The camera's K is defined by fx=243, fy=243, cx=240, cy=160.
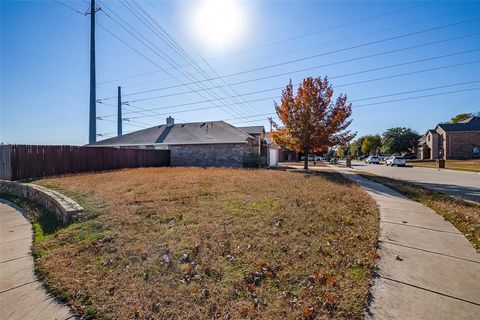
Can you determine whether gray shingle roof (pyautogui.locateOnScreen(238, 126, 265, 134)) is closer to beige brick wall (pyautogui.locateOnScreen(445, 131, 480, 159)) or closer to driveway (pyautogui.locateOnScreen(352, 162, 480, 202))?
driveway (pyautogui.locateOnScreen(352, 162, 480, 202))

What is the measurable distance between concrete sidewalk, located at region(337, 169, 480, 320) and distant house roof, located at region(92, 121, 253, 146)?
1721cm

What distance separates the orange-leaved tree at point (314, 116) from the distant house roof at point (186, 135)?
5.33 metres

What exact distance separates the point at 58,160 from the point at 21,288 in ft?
44.6

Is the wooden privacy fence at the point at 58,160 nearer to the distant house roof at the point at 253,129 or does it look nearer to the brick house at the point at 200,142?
the brick house at the point at 200,142

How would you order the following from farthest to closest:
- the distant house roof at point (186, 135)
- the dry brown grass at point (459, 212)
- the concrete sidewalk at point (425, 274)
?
the distant house roof at point (186, 135)
the dry brown grass at point (459, 212)
the concrete sidewalk at point (425, 274)

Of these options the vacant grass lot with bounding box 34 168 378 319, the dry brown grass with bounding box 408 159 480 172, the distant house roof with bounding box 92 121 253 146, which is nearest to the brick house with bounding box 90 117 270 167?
the distant house roof with bounding box 92 121 253 146

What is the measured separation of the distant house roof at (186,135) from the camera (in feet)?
74.0

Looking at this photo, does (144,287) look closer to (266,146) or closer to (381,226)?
(381,226)

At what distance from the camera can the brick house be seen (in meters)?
22.0

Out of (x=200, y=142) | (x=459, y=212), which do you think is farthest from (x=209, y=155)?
(x=459, y=212)

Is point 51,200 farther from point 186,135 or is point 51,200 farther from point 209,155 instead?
point 186,135

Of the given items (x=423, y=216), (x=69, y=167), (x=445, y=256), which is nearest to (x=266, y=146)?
(x=69, y=167)

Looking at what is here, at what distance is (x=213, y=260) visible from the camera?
3498 millimetres

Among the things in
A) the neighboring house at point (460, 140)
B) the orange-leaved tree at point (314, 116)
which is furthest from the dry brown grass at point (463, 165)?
the orange-leaved tree at point (314, 116)
